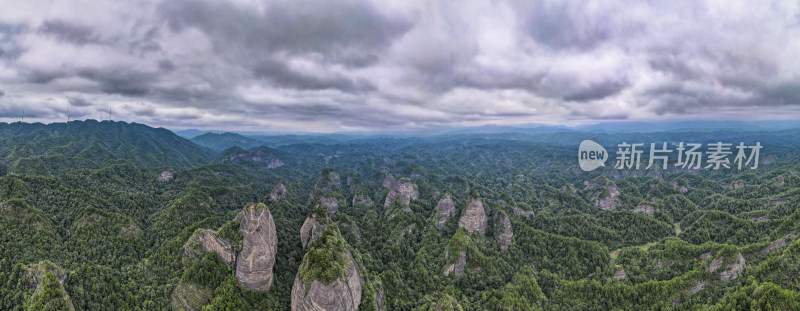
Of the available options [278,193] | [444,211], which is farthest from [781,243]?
[278,193]

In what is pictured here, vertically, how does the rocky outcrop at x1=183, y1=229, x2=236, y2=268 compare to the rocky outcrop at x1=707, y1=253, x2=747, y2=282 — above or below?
above

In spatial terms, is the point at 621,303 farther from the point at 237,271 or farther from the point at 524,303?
the point at 237,271

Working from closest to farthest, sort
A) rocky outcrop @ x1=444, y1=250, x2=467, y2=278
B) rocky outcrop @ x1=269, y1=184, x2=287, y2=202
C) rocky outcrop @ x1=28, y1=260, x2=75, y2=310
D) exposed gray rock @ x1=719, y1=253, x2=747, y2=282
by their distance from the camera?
rocky outcrop @ x1=28, y1=260, x2=75, y2=310 < exposed gray rock @ x1=719, y1=253, x2=747, y2=282 < rocky outcrop @ x1=444, y1=250, x2=467, y2=278 < rocky outcrop @ x1=269, y1=184, x2=287, y2=202

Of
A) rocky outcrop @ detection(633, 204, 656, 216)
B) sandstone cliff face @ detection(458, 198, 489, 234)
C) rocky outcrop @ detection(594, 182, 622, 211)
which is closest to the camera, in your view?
sandstone cliff face @ detection(458, 198, 489, 234)

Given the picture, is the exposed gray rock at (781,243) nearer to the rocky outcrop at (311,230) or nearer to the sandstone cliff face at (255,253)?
the rocky outcrop at (311,230)

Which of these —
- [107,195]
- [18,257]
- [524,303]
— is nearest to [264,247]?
[18,257]

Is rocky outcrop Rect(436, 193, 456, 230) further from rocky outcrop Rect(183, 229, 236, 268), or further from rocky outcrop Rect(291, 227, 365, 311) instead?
rocky outcrop Rect(183, 229, 236, 268)

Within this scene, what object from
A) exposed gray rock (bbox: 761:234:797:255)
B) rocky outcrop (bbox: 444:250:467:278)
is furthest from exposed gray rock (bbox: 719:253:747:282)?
rocky outcrop (bbox: 444:250:467:278)
